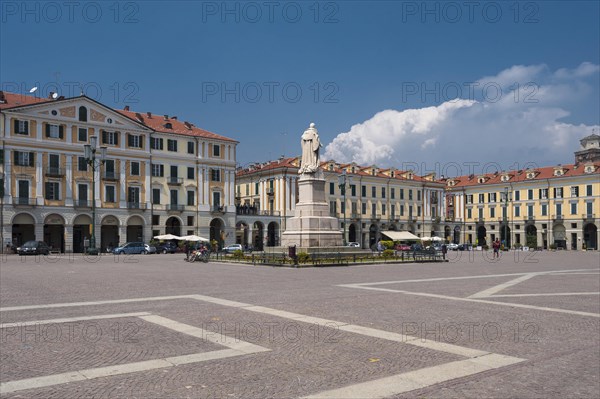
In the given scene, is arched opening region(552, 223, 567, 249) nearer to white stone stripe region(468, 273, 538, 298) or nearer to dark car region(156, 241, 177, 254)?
dark car region(156, 241, 177, 254)

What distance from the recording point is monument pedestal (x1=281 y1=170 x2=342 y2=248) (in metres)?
30.9

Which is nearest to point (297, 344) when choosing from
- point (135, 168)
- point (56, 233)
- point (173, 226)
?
point (56, 233)

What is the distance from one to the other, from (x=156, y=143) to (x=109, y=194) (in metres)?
8.05

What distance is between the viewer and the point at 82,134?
55.5 m

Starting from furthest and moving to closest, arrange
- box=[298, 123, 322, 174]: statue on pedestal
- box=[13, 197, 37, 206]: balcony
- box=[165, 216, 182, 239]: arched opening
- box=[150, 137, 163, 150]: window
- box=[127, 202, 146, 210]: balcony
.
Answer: box=[165, 216, 182, 239]: arched opening, box=[150, 137, 163, 150]: window, box=[127, 202, 146, 210]: balcony, box=[13, 197, 37, 206]: balcony, box=[298, 123, 322, 174]: statue on pedestal

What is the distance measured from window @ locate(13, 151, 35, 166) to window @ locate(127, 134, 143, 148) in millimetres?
9912

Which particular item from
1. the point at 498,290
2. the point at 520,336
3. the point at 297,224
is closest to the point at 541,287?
the point at 498,290

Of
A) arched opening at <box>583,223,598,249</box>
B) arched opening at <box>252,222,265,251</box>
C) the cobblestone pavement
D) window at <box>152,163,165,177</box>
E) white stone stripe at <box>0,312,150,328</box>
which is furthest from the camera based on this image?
arched opening at <box>583,223,598,249</box>

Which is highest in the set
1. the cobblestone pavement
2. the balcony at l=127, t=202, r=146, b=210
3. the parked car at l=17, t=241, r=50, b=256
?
the balcony at l=127, t=202, r=146, b=210

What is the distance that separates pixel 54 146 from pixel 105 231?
9983 millimetres

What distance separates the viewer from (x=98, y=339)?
819 cm

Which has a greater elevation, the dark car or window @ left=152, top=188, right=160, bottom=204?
window @ left=152, top=188, right=160, bottom=204

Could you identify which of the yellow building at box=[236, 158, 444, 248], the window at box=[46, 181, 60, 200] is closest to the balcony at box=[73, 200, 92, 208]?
the window at box=[46, 181, 60, 200]

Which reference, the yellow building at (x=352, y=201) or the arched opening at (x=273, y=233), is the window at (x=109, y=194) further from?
the arched opening at (x=273, y=233)
